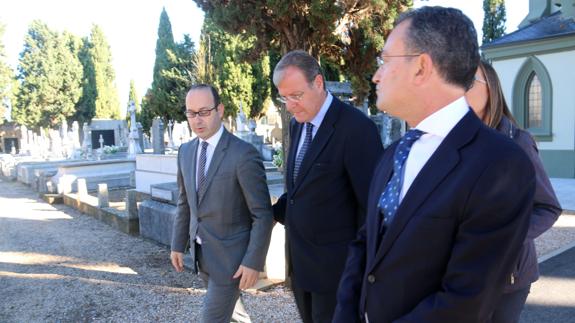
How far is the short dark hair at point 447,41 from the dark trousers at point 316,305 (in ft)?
5.10

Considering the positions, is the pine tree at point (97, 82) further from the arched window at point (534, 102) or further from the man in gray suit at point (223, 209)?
the man in gray suit at point (223, 209)

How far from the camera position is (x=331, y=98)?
2.69 meters

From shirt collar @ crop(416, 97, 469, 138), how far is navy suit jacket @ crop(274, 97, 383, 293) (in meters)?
1.03

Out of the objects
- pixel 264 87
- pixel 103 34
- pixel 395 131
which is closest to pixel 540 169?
pixel 395 131

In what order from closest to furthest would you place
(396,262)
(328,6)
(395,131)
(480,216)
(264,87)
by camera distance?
(480,216)
(396,262)
(328,6)
(395,131)
(264,87)

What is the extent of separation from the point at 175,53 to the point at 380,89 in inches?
1515

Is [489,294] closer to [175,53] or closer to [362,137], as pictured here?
[362,137]

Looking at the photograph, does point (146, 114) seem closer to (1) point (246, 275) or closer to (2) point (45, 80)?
(2) point (45, 80)

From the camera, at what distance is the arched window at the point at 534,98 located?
15047 millimetres

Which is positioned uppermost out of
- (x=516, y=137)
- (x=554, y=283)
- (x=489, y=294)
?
(x=516, y=137)

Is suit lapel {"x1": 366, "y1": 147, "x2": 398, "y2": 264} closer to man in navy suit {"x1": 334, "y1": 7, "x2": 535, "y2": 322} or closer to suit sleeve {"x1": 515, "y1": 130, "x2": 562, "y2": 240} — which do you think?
man in navy suit {"x1": 334, "y1": 7, "x2": 535, "y2": 322}

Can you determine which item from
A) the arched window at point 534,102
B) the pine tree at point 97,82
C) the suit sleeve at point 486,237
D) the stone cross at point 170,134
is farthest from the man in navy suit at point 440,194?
the pine tree at point 97,82

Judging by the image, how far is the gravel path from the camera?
4738 mm

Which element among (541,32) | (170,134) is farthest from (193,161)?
(170,134)
